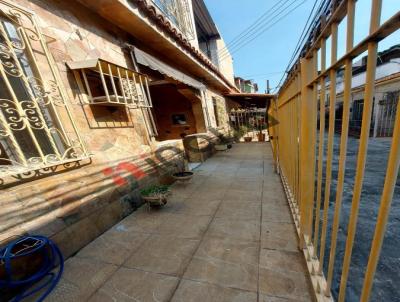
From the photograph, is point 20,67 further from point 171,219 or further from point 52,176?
point 171,219

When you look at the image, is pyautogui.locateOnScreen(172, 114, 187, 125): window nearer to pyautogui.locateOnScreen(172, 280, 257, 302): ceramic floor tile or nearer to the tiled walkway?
the tiled walkway

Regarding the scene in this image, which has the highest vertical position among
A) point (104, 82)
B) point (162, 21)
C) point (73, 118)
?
point (162, 21)

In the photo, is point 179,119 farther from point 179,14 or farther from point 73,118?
point 73,118

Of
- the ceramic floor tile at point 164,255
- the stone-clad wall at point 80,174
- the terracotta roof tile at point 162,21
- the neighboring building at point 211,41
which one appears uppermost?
the neighboring building at point 211,41

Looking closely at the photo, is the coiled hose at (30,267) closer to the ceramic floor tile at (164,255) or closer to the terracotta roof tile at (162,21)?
the ceramic floor tile at (164,255)

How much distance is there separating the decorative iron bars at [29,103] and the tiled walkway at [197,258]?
4.08 feet

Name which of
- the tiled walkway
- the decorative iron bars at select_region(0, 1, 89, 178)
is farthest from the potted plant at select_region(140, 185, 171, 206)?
the decorative iron bars at select_region(0, 1, 89, 178)

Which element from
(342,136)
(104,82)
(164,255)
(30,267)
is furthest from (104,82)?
(342,136)

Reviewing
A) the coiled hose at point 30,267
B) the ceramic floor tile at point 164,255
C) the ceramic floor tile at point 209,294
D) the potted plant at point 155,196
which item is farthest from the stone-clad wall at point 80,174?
the ceramic floor tile at point 209,294

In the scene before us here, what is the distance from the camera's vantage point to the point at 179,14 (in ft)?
18.5

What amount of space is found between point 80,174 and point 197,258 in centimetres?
192

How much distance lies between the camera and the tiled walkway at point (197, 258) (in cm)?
153

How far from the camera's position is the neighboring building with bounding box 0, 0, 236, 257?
1904 millimetres

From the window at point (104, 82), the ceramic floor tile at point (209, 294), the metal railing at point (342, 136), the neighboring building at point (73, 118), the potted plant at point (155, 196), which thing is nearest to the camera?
the metal railing at point (342, 136)
